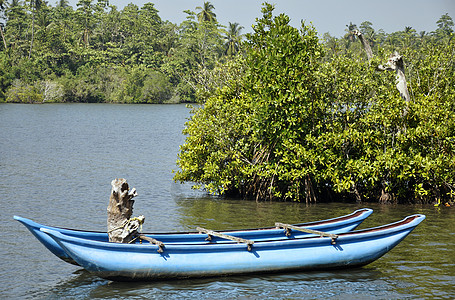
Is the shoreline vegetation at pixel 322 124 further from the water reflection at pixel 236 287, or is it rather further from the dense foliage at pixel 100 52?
the dense foliage at pixel 100 52

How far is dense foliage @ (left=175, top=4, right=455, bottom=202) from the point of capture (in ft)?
70.3

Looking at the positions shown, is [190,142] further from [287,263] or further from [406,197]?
[287,263]

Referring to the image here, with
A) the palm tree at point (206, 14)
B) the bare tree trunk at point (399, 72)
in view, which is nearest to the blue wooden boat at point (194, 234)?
the bare tree trunk at point (399, 72)

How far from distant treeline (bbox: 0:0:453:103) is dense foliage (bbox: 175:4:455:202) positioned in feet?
271

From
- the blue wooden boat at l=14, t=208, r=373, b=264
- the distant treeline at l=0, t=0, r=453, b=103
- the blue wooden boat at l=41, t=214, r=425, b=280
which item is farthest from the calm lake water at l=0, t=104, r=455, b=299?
the distant treeline at l=0, t=0, r=453, b=103

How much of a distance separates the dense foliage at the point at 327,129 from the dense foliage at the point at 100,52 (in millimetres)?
82484

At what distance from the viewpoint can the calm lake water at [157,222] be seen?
522 inches

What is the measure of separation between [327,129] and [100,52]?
103m

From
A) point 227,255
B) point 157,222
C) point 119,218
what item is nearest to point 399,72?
point 157,222

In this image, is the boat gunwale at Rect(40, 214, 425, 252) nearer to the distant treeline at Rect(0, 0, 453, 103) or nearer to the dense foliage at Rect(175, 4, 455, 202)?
the dense foliage at Rect(175, 4, 455, 202)

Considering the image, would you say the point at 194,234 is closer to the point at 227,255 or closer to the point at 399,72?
the point at 227,255

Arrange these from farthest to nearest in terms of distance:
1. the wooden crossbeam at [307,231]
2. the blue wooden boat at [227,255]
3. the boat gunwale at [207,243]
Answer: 1. the wooden crossbeam at [307,231]
2. the blue wooden boat at [227,255]
3. the boat gunwale at [207,243]

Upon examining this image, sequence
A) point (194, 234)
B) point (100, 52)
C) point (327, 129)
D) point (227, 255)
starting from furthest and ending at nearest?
point (100, 52), point (327, 129), point (194, 234), point (227, 255)

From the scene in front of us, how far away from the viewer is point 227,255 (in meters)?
13.4
